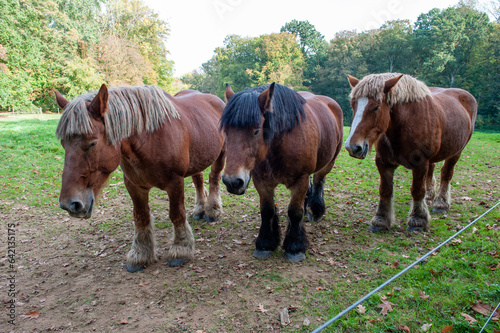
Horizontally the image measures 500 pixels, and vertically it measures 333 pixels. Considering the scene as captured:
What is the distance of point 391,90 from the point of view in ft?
12.7

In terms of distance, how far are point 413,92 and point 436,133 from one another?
2.55ft

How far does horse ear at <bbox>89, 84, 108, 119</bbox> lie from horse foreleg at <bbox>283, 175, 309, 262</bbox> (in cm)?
250

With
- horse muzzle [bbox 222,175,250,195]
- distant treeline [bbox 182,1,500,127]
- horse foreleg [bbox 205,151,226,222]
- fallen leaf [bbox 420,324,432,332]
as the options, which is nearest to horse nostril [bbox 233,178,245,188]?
horse muzzle [bbox 222,175,250,195]

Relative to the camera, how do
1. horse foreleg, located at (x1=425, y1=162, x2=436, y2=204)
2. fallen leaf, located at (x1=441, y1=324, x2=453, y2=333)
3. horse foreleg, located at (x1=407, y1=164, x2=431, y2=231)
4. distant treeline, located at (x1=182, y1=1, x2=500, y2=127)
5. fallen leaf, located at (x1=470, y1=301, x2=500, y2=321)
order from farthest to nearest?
distant treeline, located at (x1=182, y1=1, x2=500, y2=127), horse foreleg, located at (x1=425, y1=162, x2=436, y2=204), horse foreleg, located at (x1=407, y1=164, x2=431, y2=231), fallen leaf, located at (x1=470, y1=301, x2=500, y2=321), fallen leaf, located at (x1=441, y1=324, x2=453, y2=333)

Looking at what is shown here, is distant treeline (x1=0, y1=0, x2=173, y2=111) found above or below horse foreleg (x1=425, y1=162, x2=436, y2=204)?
above

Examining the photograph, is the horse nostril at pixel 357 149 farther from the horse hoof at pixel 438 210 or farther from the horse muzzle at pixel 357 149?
the horse hoof at pixel 438 210

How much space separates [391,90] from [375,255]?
2.45 m

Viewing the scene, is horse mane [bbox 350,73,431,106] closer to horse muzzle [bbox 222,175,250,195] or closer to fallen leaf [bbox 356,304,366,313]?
horse muzzle [bbox 222,175,250,195]

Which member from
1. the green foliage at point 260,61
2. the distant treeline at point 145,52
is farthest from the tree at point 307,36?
the distant treeline at point 145,52

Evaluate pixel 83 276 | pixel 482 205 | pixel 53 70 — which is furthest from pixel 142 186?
pixel 53 70

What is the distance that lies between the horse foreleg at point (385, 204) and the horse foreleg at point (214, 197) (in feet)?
9.55

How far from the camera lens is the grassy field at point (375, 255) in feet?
8.66

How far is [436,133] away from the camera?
4.18 m

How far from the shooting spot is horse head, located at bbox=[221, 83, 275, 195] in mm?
2811
